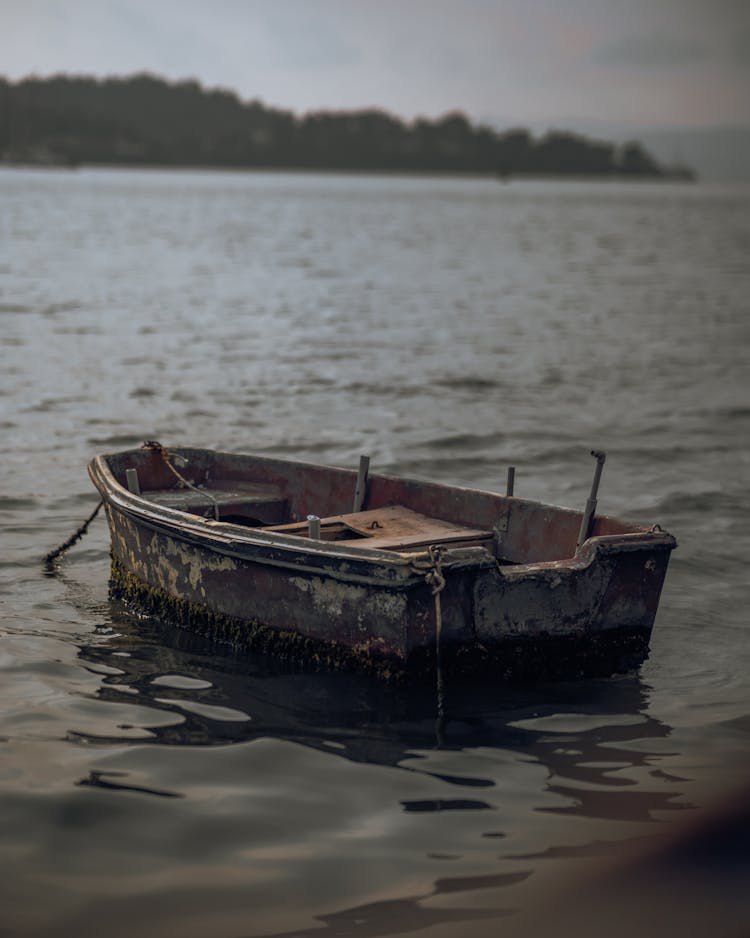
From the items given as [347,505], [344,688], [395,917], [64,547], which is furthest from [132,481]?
[395,917]

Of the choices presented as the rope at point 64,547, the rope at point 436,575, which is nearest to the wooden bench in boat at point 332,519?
the rope at point 436,575

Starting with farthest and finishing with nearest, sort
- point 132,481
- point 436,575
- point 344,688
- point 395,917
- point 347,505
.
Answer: point 347,505, point 132,481, point 344,688, point 436,575, point 395,917

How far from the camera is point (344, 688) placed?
7727 millimetres

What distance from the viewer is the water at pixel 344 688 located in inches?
224

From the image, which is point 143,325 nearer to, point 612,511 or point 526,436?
point 526,436

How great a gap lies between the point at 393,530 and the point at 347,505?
3.81 feet

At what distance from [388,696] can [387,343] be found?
20078 mm

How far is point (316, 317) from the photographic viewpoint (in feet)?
107

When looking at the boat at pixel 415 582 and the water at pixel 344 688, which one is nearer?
the water at pixel 344 688

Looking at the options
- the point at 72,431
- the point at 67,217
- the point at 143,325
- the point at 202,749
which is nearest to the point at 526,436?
the point at 72,431

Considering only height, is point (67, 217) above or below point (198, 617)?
above

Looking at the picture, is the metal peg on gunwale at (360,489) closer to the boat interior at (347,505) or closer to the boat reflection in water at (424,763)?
the boat interior at (347,505)

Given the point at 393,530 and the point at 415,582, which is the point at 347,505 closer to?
the point at 393,530

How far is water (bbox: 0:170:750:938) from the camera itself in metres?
5.68
